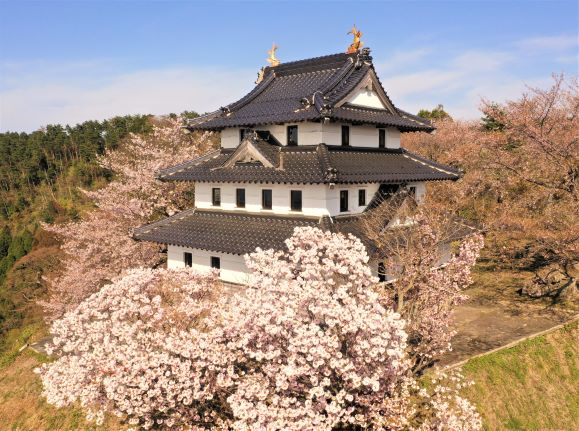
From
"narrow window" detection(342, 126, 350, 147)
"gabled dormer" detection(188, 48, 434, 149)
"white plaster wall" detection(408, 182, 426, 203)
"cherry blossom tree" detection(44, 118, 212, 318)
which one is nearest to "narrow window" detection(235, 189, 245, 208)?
"gabled dormer" detection(188, 48, 434, 149)

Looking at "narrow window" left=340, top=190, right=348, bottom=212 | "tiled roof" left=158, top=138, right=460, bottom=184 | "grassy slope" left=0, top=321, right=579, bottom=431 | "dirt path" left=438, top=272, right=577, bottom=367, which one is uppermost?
"tiled roof" left=158, top=138, right=460, bottom=184

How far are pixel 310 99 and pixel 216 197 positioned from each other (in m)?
7.94

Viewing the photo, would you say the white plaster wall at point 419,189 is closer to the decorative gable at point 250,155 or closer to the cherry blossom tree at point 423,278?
the cherry blossom tree at point 423,278

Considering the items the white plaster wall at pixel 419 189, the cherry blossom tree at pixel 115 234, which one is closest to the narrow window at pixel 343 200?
the white plaster wall at pixel 419 189

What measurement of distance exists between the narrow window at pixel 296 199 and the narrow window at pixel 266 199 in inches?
56.8

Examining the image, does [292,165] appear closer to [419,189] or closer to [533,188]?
[419,189]

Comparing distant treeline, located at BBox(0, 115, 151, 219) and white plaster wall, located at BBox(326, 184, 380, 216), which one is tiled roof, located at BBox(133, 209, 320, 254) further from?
distant treeline, located at BBox(0, 115, 151, 219)

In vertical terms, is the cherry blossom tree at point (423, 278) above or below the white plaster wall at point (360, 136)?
below

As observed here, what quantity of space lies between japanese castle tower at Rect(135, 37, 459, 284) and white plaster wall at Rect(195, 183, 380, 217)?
0.05 m

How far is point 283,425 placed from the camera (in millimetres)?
10750

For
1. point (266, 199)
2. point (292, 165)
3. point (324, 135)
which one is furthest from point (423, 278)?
point (266, 199)

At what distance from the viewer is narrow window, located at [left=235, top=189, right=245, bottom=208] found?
74.6ft

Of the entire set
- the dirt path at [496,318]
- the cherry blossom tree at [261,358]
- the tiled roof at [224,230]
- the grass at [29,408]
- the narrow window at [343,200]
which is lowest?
the grass at [29,408]

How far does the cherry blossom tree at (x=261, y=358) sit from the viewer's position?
11.1 m
